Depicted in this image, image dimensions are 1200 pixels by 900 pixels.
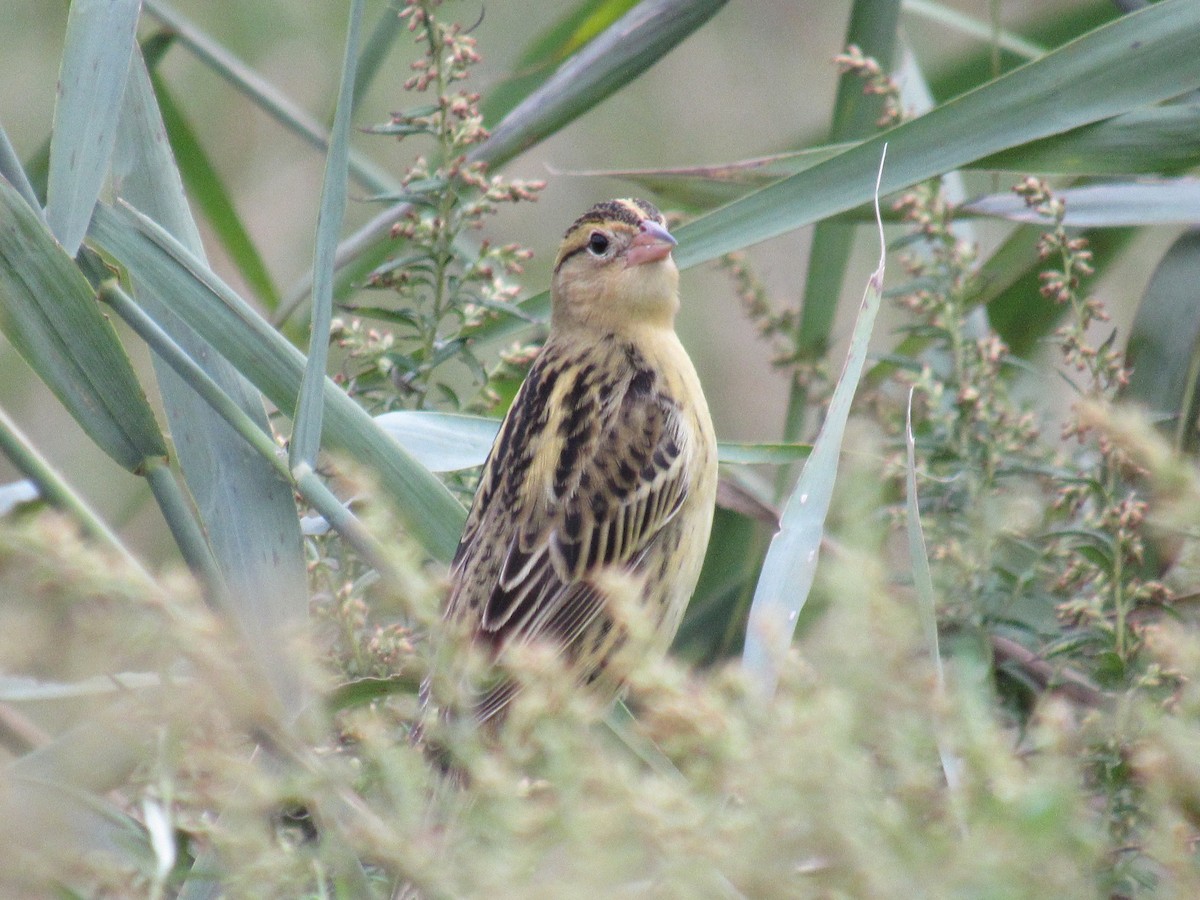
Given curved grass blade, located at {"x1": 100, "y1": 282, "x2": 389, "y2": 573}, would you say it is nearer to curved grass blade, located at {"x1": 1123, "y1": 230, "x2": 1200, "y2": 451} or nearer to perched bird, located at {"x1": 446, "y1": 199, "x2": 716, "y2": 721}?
perched bird, located at {"x1": 446, "y1": 199, "x2": 716, "y2": 721}

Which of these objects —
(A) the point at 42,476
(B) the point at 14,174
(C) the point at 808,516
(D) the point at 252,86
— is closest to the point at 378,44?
(D) the point at 252,86

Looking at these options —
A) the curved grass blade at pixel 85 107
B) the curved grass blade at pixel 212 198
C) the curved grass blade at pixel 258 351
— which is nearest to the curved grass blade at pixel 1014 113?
the curved grass blade at pixel 258 351

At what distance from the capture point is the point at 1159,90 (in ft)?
8.45

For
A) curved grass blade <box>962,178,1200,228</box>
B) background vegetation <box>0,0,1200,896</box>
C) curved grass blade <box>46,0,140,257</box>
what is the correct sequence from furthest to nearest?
curved grass blade <box>962,178,1200,228</box>, curved grass blade <box>46,0,140,257</box>, background vegetation <box>0,0,1200,896</box>

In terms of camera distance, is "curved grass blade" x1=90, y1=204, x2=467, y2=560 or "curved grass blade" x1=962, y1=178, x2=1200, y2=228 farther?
"curved grass blade" x1=962, y1=178, x2=1200, y2=228

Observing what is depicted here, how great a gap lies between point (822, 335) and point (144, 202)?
5.05 feet

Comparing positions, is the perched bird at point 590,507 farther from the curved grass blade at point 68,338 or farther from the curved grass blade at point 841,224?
the curved grass blade at point 68,338

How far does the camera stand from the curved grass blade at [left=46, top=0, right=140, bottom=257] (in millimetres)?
2203

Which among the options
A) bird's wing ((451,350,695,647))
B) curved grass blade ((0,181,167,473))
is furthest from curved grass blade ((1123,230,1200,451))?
curved grass blade ((0,181,167,473))

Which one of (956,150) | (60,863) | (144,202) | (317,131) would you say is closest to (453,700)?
(60,863)

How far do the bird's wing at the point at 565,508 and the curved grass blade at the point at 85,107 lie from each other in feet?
3.84

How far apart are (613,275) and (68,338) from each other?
5.64ft

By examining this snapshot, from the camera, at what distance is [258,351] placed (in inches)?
91.5

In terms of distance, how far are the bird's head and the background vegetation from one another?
0.29 metres
